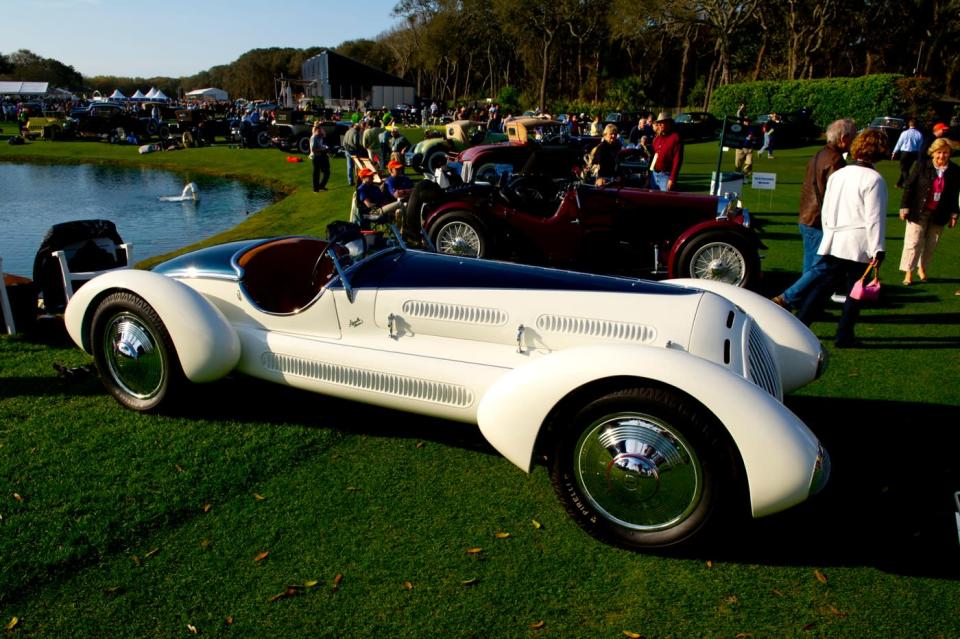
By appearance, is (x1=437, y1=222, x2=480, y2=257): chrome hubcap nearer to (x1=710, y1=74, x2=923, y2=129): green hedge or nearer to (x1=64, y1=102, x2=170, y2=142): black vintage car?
(x1=64, y1=102, x2=170, y2=142): black vintage car

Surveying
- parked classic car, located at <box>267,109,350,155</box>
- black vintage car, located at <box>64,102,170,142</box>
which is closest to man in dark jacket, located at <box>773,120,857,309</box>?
parked classic car, located at <box>267,109,350,155</box>

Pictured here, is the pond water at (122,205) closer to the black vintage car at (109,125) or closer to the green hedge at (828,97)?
the black vintage car at (109,125)

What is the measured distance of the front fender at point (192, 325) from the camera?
426 centimetres

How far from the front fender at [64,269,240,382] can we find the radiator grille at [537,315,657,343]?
6.52 feet

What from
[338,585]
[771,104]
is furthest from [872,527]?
[771,104]

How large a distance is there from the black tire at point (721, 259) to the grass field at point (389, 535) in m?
2.65

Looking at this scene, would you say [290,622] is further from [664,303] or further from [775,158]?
[775,158]

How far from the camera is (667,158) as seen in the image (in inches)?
465

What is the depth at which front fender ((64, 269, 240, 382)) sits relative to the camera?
4.26 metres

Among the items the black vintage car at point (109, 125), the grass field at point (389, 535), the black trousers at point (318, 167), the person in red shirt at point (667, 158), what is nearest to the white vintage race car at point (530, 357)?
the grass field at point (389, 535)

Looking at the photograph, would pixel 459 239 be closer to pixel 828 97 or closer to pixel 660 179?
pixel 660 179

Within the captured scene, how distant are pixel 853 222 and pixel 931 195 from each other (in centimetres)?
301

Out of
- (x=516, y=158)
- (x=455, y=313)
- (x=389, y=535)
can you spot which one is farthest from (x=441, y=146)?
(x=389, y=535)

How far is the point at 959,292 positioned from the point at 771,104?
1327 inches
